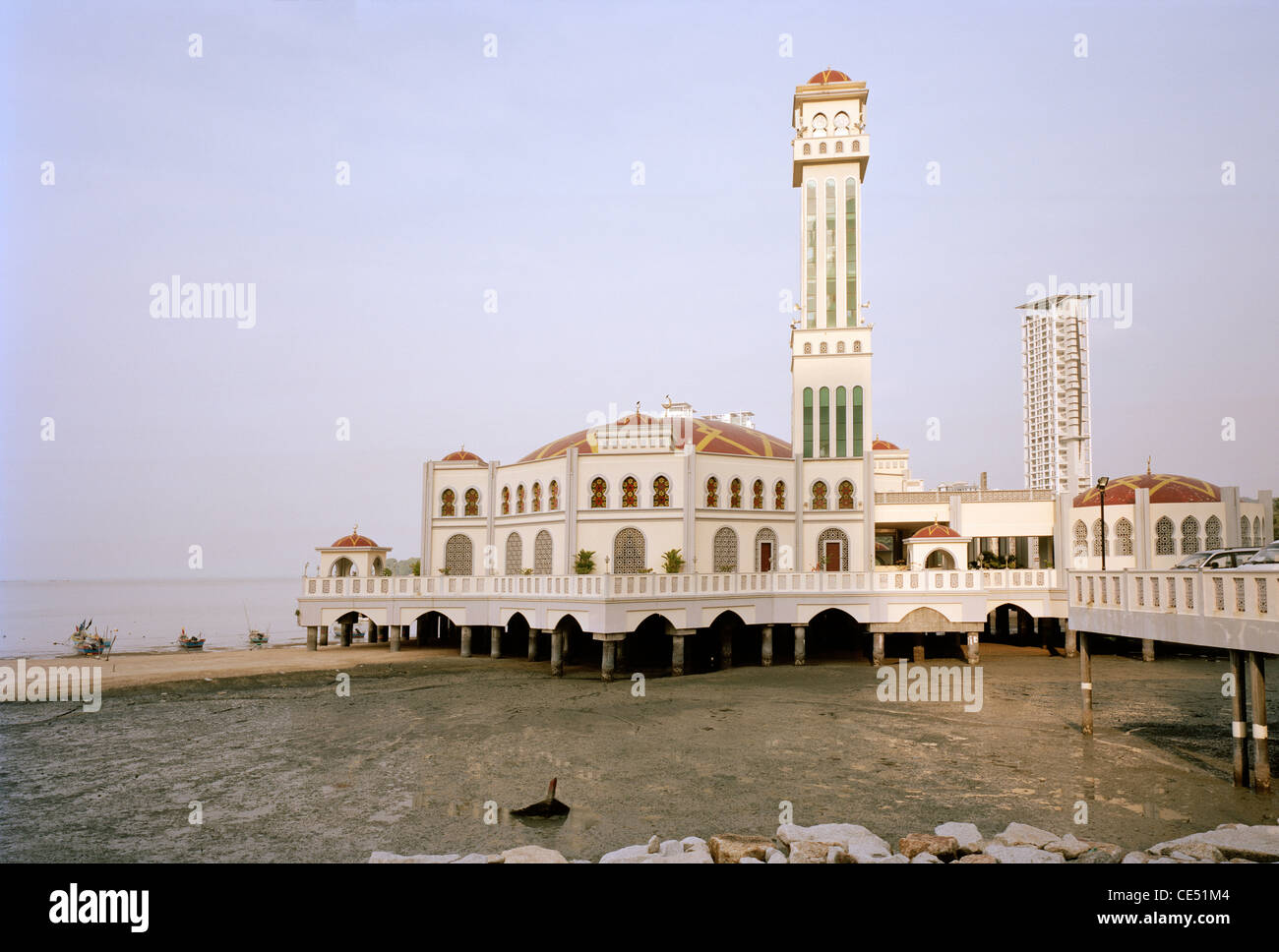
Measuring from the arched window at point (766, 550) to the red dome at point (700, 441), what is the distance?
3.62 meters

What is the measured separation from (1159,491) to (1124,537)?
2549mm

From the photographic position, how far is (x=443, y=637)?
4138 cm

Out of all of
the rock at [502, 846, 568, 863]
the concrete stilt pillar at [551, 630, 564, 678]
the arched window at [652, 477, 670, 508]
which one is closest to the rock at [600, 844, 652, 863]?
the rock at [502, 846, 568, 863]

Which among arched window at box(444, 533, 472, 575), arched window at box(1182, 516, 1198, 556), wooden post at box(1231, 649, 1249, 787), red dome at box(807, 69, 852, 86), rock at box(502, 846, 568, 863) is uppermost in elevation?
red dome at box(807, 69, 852, 86)

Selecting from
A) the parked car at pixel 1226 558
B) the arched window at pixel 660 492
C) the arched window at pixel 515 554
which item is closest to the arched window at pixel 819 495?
the arched window at pixel 660 492

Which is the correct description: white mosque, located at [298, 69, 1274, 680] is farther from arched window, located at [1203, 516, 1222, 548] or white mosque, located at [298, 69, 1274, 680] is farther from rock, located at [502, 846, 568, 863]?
rock, located at [502, 846, 568, 863]

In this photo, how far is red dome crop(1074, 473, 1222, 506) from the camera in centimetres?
3519

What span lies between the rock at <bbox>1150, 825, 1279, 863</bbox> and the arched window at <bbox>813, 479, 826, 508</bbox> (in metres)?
25.0

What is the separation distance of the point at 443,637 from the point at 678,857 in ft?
106

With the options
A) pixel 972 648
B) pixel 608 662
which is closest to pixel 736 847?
pixel 608 662

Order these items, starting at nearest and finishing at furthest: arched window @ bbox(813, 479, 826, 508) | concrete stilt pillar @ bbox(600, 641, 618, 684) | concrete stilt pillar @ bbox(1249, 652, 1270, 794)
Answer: concrete stilt pillar @ bbox(1249, 652, 1270, 794), concrete stilt pillar @ bbox(600, 641, 618, 684), arched window @ bbox(813, 479, 826, 508)

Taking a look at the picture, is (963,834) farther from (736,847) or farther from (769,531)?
(769,531)

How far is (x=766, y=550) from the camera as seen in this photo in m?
35.5

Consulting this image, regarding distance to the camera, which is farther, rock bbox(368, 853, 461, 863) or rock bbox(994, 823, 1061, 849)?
rock bbox(994, 823, 1061, 849)
